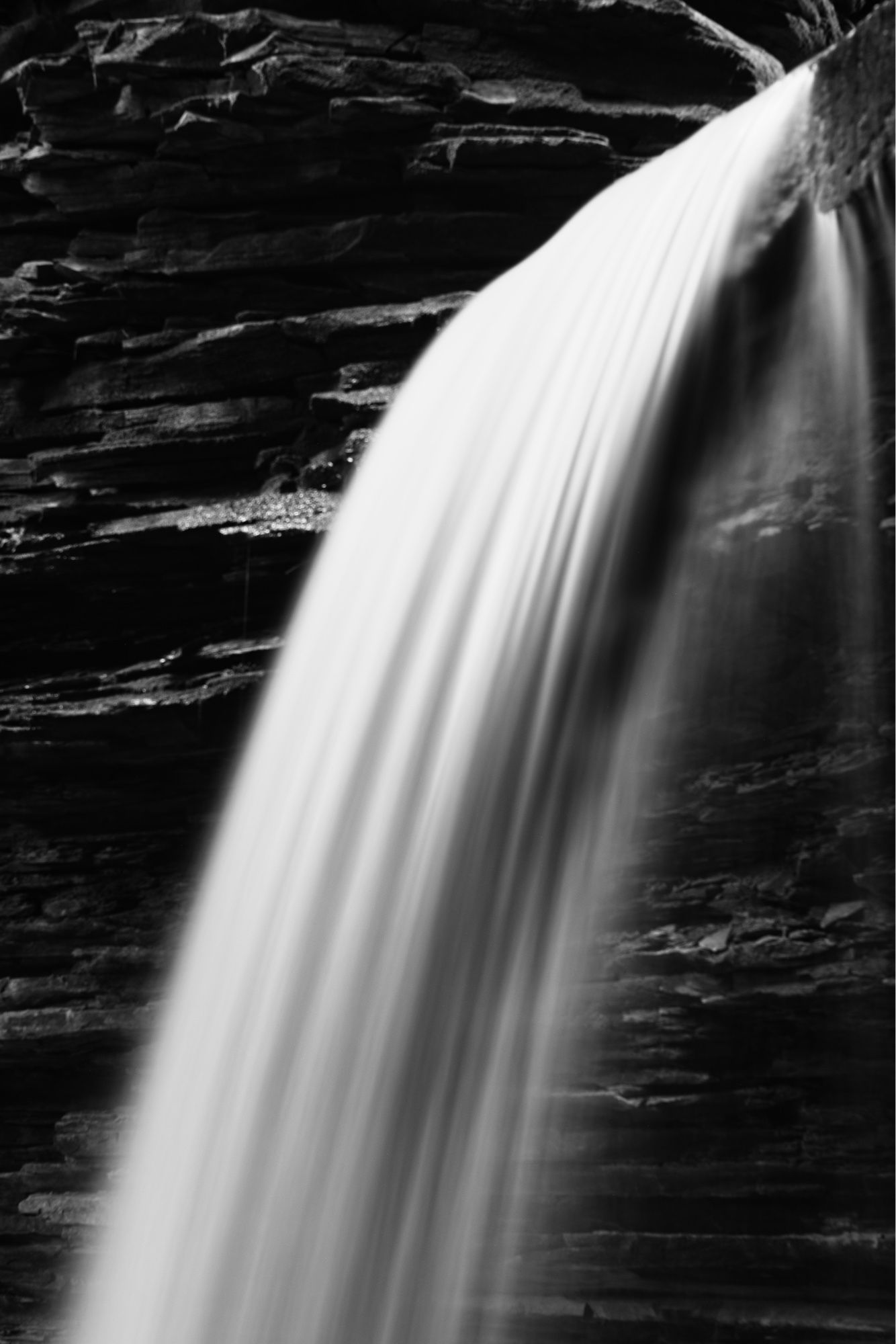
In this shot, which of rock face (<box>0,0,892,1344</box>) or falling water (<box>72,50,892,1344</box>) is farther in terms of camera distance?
rock face (<box>0,0,892,1344</box>)

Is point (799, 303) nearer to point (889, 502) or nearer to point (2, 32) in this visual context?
point (889, 502)

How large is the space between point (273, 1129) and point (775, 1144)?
1558 millimetres

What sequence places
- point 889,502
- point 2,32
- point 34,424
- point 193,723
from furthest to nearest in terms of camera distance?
point 2,32, point 34,424, point 193,723, point 889,502

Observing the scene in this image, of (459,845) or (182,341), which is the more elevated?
(182,341)

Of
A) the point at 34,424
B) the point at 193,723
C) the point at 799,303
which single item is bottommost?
the point at 193,723

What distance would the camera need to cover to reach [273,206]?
718 centimetres

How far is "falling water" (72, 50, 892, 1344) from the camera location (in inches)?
166

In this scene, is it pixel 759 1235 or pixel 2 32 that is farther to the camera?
pixel 2 32

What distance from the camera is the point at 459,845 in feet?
14.1

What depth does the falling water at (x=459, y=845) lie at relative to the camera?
423cm

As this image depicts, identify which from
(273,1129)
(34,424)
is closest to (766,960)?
(273,1129)

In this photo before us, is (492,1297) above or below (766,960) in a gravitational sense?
below

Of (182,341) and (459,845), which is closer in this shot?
(459,845)

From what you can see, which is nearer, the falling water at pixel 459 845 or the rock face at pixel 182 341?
the falling water at pixel 459 845
